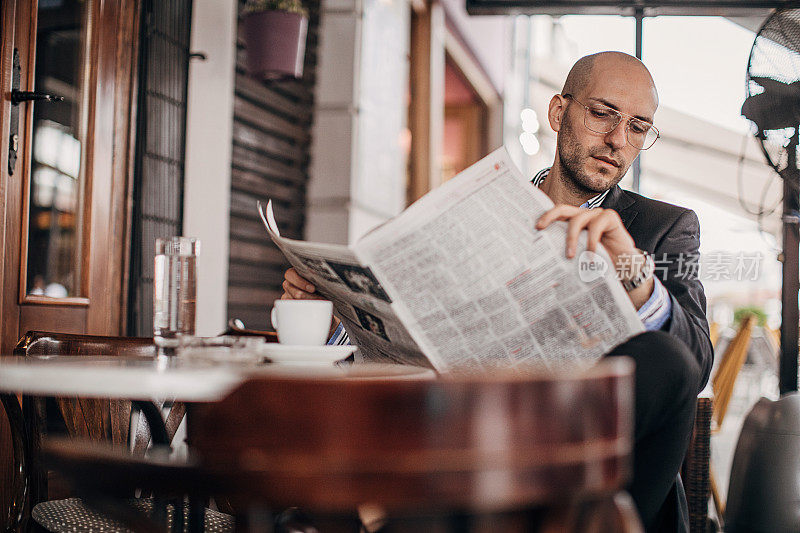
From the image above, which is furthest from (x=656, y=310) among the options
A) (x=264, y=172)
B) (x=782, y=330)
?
(x=264, y=172)

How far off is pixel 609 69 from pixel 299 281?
0.80m

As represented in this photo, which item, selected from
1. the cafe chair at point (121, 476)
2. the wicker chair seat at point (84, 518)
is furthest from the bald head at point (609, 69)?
the cafe chair at point (121, 476)

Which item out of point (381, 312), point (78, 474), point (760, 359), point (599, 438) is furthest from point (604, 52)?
point (760, 359)

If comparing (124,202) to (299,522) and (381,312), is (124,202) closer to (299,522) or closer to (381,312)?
(381,312)

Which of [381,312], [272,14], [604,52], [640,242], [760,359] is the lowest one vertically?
[760,359]

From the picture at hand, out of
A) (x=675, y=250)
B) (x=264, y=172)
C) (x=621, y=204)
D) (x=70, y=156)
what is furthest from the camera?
(x=264, y=172)

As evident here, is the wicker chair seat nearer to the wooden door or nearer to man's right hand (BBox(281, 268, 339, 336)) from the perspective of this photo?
man's right hand (BBox(281, 268, 339, 336))

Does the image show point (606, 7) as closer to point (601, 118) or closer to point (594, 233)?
point (601, 118)

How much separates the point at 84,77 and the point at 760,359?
5313 mm

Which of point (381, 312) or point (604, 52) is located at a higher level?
point (604, 52)

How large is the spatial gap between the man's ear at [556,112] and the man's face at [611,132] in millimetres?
79

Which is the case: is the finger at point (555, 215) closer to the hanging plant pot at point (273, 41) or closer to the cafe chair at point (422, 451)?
the cafe chair at point (422, 451)

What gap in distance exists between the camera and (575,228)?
0.88m

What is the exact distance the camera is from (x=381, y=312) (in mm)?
1025
